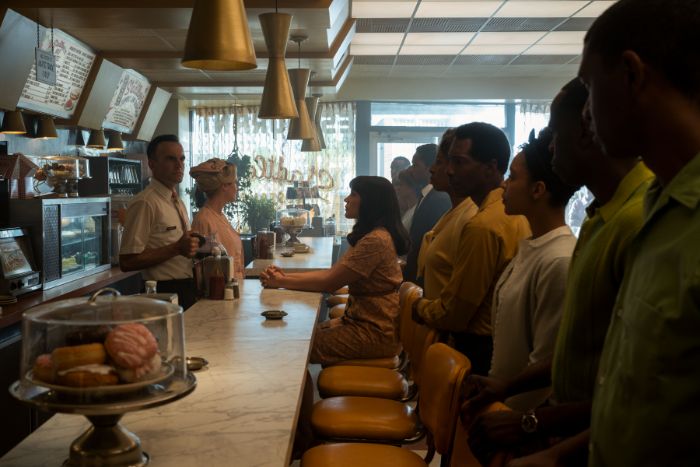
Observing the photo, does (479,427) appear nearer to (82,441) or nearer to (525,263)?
(525,263)

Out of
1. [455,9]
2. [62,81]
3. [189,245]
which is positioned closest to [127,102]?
[62,81]

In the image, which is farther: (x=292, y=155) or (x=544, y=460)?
(x=292, y=155)

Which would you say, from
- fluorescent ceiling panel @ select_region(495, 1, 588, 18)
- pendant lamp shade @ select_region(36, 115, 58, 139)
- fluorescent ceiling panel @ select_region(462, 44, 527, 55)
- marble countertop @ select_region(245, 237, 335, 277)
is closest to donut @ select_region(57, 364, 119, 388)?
marble countertop @ select_region(245, 237, 335, 277)

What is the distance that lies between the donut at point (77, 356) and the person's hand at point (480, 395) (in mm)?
975

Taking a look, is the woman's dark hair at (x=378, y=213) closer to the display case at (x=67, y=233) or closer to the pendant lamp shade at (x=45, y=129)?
the display case at (x=67, y=233)

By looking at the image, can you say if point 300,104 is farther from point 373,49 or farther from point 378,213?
point 373,49

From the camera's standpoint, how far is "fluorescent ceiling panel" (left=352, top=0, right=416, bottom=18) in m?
6.61

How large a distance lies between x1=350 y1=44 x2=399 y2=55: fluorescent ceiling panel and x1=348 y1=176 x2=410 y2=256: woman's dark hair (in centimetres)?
496

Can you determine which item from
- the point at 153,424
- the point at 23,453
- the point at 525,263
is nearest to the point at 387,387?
the point at 525,263

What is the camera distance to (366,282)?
3615 mm

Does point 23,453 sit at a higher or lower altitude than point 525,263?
lower

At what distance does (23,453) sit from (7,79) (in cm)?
456

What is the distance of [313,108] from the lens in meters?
7.57

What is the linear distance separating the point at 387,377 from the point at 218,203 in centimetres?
160
